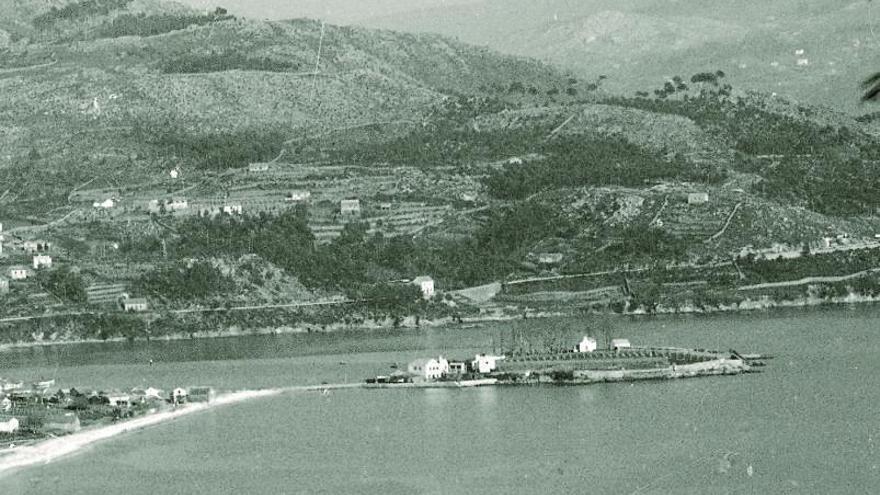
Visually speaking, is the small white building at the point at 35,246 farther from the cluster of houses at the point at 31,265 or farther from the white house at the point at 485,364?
the white house at the point at 485,364

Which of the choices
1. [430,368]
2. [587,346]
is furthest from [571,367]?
[430,368]

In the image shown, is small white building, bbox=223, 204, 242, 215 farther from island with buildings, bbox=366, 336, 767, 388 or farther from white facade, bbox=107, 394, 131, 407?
white facade, bbox=107, 394, 131, 407

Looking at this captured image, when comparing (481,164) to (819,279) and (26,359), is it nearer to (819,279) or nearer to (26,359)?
(819,279)

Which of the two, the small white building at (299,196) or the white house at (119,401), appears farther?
the small white building at (299,196)

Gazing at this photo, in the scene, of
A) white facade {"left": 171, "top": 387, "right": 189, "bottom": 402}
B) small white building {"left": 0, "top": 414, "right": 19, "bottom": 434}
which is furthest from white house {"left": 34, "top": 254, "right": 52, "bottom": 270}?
small white building {"left": 0, "top": 414, "right": 19, "bottom": 434}

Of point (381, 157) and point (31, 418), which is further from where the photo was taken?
point (381, 157)

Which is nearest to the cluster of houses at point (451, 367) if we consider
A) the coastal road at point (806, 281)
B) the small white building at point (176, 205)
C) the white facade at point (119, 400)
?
the white facade at point (119, 400)

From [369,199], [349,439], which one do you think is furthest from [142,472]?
[369,199]

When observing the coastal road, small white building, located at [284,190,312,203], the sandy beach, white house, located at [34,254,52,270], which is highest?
small white building, located at [284,190,312,203]
